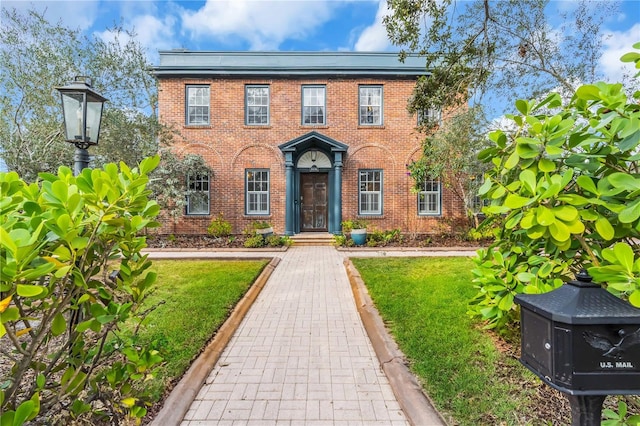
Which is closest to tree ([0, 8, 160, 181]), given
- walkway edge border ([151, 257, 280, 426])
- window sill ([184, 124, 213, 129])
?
window sill ([184, 124, 213, 129])

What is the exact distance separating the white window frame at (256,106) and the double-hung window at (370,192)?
4.93 meters

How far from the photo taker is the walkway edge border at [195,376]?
2498 mm

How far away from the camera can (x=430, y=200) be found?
13695mm

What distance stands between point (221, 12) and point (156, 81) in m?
7.03

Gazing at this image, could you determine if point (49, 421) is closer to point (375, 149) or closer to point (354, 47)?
point (375, 149)

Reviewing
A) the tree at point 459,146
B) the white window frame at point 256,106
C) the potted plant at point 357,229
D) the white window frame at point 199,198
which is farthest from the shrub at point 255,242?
the tree at point 459,146

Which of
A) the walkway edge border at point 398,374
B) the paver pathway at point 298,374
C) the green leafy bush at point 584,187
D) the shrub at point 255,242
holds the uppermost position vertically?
the green leafy bush at point 584,187

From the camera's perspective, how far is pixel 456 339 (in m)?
3.62

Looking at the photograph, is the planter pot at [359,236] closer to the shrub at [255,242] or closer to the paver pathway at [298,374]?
the shrub at [255,242]

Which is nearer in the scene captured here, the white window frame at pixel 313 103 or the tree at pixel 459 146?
the tree at pixel 459 146

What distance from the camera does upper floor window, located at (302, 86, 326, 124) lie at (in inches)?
534

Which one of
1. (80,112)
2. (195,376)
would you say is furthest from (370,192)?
(195,376)

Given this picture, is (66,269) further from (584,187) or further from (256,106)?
(256,106)

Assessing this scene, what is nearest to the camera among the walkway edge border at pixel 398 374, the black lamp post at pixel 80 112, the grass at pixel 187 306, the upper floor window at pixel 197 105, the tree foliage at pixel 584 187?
the tree foliage at pixel 584 187
